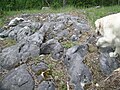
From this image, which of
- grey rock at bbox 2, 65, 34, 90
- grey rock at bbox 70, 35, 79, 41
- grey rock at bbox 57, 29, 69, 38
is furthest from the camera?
grey rock at bbox 57, 29, 69, 38

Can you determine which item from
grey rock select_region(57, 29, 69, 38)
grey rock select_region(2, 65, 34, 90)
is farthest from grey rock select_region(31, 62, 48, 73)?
grey rock select_region(57, 29, 69, 38)

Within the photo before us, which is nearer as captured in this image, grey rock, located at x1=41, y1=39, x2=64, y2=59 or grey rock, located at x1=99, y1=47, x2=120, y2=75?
grey rock, located at x1=99, y1=47, x2=120, y2=75

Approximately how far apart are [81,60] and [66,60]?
312mm

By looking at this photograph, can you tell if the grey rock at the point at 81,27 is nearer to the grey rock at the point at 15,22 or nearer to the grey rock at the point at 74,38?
the grey rock at the point at 74,38

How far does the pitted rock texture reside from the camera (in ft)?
21.3

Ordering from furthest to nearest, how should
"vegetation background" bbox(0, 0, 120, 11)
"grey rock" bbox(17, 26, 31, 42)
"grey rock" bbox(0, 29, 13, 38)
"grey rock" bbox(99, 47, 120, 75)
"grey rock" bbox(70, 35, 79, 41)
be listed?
"vegetation background" bbox(0, 0, 120, 11)
"grey rock" bbox(0, 29, 13, 38)
"grey rock" bbox(17, 26, 31, 42)
"grey rock" bbox(70, 35, 79, 41)
"grey rock" bbox(99, 47, 120, 75)

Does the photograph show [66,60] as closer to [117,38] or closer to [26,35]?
[117,38]

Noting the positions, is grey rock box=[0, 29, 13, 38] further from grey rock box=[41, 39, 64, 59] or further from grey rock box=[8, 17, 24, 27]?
grey rock box=[41, 39, 64, 59]

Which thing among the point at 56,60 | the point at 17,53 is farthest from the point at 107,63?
the point at 17,53

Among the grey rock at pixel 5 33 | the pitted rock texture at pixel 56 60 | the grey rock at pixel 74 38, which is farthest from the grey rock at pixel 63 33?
the grey rock at pixel 5 33

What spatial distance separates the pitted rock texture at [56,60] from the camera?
6492 mm

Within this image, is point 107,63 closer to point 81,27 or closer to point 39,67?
point 39,67

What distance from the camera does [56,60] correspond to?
→ 711cm

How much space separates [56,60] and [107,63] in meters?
1.00
